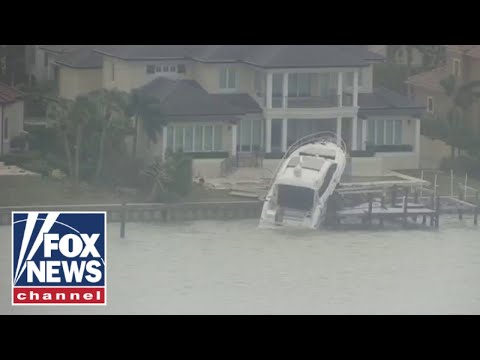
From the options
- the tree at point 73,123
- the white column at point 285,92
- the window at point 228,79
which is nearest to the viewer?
the tree at point 73,123

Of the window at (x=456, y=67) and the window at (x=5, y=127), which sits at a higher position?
the window at (x=456, y=67)

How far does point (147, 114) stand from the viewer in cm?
2428

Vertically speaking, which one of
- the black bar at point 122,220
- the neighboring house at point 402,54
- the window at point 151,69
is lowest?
the black bar at point 122,220

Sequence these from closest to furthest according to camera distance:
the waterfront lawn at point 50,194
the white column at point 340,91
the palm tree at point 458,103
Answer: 1. the waterfront lawn at point 50,194
2. the white column at point 340,91
3. the palm tree at point 458,103

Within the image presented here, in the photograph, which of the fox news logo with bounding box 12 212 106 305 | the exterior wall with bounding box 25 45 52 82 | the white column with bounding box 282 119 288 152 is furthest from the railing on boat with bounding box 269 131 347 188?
the fox news logo with bounding box 12 212 106 305

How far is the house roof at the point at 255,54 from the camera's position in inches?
977

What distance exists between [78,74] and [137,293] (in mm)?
4482

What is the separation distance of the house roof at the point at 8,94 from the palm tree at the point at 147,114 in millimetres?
920

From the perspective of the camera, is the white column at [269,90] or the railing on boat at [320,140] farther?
the white column at [269,90]

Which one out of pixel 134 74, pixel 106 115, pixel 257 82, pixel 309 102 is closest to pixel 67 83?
pixel 134 74

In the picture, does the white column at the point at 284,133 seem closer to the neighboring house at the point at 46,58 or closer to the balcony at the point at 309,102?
the balcony at the point at 309,102

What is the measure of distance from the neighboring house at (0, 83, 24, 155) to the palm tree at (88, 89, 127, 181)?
2.43ft

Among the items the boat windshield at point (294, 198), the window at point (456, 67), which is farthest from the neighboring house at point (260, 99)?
the boat windshield at point (294, 198)

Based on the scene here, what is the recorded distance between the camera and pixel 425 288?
883 inches
